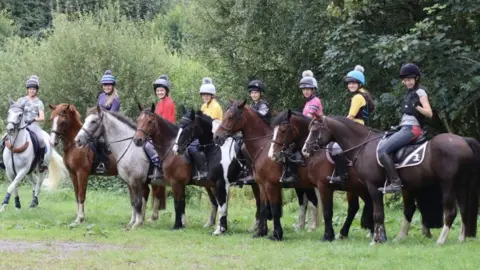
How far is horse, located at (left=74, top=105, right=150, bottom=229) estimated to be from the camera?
1522 centimetres

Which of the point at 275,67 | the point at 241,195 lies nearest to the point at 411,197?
the point at 241,195

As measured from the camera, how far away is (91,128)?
15172 mm

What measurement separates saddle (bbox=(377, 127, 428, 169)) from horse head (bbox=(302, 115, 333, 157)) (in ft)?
3.22

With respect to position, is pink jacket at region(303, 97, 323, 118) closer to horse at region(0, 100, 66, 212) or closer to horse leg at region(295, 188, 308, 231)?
horse leg at region(295, 188, 308, 231)

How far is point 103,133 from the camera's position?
15.5m

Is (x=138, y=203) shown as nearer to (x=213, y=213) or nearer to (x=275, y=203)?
(x=213, y=213)

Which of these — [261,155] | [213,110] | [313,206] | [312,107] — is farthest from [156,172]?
[312,107]

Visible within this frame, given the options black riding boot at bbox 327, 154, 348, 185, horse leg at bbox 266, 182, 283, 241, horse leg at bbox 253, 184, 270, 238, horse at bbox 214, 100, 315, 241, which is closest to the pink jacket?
horse at bbox 214, 100, 315, 241

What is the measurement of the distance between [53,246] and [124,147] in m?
3.42

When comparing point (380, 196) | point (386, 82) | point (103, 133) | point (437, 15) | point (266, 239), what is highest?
point (437, 15)

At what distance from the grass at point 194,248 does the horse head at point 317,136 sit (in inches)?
61.7

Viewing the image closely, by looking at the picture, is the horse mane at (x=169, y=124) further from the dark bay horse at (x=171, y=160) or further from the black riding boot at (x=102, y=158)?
the black riding boot at (x=102, y=158)

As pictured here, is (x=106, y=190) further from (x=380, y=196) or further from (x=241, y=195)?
(x=380, y=196)

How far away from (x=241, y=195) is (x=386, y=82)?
5364 mm
